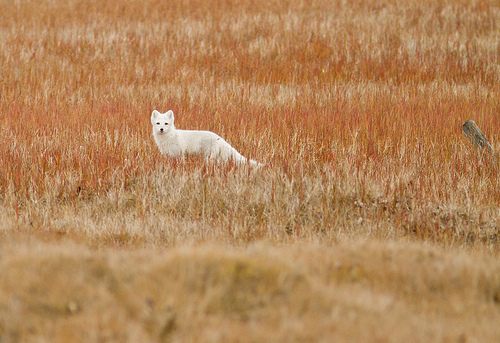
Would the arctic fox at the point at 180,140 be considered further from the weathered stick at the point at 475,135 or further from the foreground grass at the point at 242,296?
the foreground grass at the point at 242,296

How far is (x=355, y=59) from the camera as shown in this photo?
59.1 feet

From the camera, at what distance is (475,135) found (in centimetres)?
1073

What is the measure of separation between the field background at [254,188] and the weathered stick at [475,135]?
351mm

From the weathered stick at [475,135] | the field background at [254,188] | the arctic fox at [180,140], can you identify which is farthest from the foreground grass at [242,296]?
the weathered stick at [475,135]

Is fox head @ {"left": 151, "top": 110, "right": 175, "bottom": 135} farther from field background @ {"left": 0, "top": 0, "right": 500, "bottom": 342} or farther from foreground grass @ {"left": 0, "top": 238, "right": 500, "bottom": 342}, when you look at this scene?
foreground grass @ {"left": 0, "top": 238, "right": 500, "bottom": 342}

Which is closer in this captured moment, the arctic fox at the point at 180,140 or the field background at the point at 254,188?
the field background at the point at 254,188

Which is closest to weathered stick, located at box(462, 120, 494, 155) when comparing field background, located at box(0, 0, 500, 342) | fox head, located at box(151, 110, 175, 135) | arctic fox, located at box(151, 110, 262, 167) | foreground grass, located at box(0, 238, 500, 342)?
field background, located at box(0, 0, 500, 342)

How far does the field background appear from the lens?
4.94 metres

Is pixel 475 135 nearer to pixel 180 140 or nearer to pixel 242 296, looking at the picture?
pixel 180 140

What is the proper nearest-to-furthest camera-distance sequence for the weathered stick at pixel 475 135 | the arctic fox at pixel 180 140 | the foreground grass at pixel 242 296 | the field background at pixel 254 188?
the foreground grass at pixel 242 296
the field background at pixel 254 188
the arctic fox at pixel 180 140
the weathered stick at pixel 475 135

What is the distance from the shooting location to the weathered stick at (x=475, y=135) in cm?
1056

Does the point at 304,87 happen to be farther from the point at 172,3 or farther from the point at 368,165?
the point at 172,3

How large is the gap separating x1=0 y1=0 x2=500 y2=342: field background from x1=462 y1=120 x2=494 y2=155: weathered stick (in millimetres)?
351

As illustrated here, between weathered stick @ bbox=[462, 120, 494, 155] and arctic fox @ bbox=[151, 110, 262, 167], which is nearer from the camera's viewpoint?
arctic fox @ bbox=[151, 110, 262, 167]
